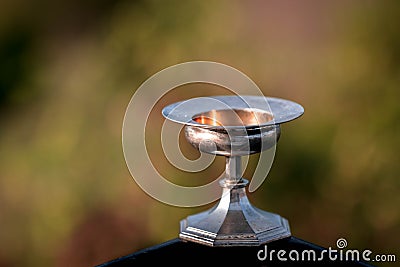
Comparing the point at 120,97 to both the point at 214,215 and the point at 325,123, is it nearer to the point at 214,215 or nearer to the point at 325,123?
the point at 325,123

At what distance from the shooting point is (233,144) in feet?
3.66

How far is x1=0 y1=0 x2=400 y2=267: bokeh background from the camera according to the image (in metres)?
2.07

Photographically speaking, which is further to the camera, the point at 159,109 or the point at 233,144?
the point at 159,109

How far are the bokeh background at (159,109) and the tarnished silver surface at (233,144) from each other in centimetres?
89

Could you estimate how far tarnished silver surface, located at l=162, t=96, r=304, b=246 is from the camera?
Result: 1112 millimetres

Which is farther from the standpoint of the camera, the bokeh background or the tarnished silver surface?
the bokeh background

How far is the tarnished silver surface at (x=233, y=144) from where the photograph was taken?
111 cm

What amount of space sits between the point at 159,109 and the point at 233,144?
1166mm

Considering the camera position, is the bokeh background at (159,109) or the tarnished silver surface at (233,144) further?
the bokeh background at (159,109)

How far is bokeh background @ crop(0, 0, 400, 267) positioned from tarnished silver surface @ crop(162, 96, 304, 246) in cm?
89

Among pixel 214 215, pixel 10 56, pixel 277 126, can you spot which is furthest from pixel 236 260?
pixel 10 56

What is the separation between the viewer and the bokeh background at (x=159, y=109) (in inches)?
81.4

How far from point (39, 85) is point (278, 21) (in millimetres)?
970

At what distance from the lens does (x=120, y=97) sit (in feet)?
7.50
